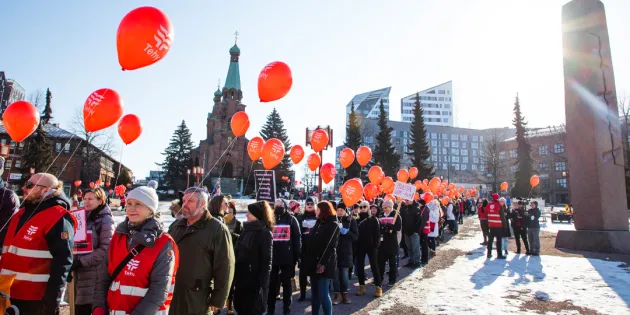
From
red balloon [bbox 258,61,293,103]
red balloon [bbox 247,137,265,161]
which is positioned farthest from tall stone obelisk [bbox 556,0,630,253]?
red balloon [bbox 258,61,293,103]

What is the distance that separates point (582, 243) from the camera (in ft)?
43.5

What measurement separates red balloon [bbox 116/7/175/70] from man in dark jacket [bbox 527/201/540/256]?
12253 mm

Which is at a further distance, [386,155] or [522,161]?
[522,161]

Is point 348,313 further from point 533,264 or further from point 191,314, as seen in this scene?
point 533,264

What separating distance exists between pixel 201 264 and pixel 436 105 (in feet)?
405

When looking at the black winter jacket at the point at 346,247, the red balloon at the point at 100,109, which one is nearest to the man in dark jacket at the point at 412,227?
the black winter jacket at the point at 346,247

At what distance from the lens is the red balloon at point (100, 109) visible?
633 cm

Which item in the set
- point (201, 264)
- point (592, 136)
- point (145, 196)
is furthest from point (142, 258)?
point (592, 136)

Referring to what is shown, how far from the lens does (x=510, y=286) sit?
7910mm

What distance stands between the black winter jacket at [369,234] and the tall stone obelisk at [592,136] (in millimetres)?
10232

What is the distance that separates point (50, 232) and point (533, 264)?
11.5 meters

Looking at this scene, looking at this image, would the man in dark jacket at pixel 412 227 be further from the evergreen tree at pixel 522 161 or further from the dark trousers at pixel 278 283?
the evergreen tree at pixel 522 161

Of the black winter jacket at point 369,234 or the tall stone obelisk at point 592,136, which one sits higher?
the tall stone obelisk at point 592,136

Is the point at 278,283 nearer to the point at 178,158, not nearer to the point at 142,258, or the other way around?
the point at 142,258
